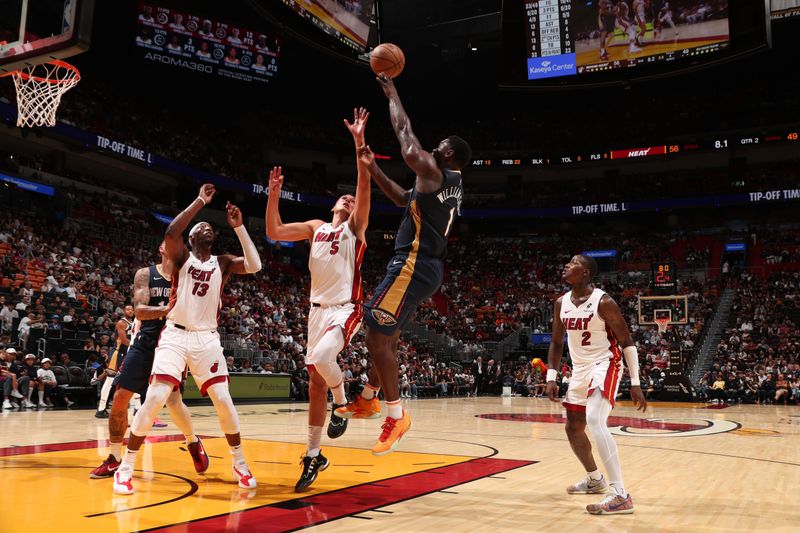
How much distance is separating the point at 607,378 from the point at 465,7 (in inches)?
987

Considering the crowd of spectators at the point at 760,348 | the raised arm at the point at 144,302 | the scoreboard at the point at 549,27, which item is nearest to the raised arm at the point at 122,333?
the raised arm at the point at 144,302

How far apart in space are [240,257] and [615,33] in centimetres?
1867

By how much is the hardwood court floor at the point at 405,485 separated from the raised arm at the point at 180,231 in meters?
1.79

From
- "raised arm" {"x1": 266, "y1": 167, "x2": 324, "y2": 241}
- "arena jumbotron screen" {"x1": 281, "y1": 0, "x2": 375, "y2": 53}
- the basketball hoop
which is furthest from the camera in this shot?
"arena jumbotron screen" {"x1": 281, "y1": 0, "x2": 375, "y2": 53}

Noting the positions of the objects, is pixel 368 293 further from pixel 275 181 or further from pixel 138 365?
pixel 275 181

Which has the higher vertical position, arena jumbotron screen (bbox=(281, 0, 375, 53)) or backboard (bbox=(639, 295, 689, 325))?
arena jumbotron screen (bbox=(281, 0, 375, 53))

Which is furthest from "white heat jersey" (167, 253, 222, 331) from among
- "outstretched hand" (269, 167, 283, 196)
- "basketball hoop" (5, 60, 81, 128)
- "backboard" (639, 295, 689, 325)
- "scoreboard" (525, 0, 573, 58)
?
"scoreboard" (525, 0, 573, 58)

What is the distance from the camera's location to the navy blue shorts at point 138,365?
5906mm

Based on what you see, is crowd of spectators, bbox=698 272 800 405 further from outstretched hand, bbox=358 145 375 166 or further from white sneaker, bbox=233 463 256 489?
outstretched hand, bbox=358 145 375 166

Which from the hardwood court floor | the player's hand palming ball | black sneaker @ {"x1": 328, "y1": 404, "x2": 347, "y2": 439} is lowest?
the hardwood court floor

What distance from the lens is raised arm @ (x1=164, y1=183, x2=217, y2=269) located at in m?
5.33

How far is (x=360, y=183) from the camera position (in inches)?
209

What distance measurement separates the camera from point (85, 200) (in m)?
24.3

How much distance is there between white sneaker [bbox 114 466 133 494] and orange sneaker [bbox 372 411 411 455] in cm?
177
